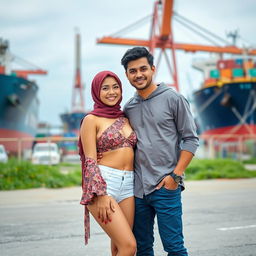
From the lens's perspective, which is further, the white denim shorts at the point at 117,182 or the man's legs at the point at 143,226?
the man's legs at the point at 143,226

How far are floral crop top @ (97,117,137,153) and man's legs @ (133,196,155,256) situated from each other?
41 cm

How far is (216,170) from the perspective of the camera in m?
17.2

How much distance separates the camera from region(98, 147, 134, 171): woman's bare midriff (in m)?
3.51

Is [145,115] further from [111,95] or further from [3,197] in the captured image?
[3,197]

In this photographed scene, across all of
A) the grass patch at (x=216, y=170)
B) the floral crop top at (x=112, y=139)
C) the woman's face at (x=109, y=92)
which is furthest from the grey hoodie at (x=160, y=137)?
the grass patch at (x=216, y=170)

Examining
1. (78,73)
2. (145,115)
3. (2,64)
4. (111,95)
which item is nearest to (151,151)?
(145,115)

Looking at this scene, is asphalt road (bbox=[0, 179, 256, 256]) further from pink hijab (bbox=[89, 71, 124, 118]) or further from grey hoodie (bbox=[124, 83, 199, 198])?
pink hijab (bbox=[89, 71, 124, 118])

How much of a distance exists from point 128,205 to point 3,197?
8.49 meters

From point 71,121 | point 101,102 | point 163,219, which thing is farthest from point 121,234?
point 71,121

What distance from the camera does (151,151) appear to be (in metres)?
3.52

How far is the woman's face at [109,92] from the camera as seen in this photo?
3.60 m

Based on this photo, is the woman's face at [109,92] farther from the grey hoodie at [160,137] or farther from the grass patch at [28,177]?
the grass patch at [28,177]

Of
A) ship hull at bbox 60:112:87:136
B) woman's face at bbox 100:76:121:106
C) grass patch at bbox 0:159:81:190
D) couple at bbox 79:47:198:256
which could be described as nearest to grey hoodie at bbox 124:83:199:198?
couple at bbox 79:47:198:256

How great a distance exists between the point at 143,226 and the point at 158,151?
0.58 meters
